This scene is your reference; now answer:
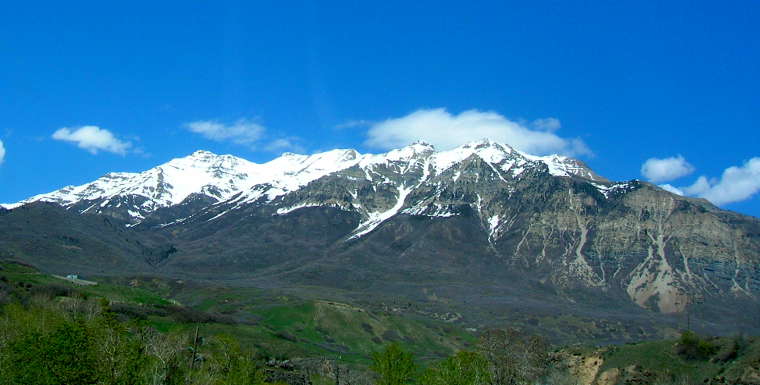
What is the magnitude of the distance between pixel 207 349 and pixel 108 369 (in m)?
80.8

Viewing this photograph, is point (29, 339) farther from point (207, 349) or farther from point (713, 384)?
point (713, 384)

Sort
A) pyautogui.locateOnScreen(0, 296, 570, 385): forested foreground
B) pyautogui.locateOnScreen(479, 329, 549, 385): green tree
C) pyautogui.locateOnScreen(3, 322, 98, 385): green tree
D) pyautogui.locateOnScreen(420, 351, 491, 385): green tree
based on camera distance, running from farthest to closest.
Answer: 1. pyautogui.locateOnScreen(479, 329, 549, 385): green tree
2. pyautogui.locateOnScreen(420, 351, 491, 385): green tree
3. pyautogui.locateOnScreen(0, 296, 570, 385): forested foreground
4. pyautogui.locateOnScreen(3, 322, 98, 385): green tree

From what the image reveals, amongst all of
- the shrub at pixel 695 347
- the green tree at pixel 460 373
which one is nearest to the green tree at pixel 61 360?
the green tree at pixel 460 373

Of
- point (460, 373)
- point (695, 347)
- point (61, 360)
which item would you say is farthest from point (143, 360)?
point (695, 347)

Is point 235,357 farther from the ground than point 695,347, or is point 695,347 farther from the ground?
point 695,347

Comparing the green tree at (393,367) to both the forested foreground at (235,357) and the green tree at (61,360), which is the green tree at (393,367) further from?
the green tree at (61,360)

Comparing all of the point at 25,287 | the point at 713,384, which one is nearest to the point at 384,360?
the point at 713,384

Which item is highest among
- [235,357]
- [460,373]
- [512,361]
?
[512,361]

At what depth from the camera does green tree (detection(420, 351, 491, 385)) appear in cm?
7525

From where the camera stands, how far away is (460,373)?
3054 inches

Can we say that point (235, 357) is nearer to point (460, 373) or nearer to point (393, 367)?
point (393, 367)

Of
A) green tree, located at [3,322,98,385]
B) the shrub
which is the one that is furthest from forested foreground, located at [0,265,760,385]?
the shrub

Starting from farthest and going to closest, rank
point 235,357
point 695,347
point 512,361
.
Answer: point 695,347, point 512,361, point 235,357

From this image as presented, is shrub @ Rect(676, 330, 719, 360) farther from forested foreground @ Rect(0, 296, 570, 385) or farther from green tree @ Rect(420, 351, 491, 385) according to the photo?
green tree @ Rect(420, 351, 491, 385)
